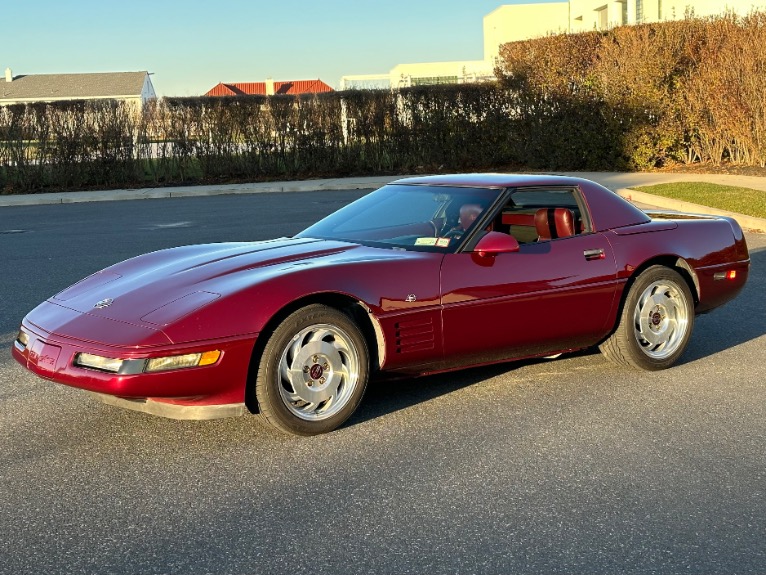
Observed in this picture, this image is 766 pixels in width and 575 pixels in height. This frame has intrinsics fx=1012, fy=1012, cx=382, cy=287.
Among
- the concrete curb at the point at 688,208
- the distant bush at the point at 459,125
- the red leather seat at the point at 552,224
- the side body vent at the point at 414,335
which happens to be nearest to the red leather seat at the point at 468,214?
the red leather seat at the point at 552,224

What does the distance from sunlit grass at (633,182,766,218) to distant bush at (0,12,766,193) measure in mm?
4346

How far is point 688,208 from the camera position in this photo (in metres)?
15.7

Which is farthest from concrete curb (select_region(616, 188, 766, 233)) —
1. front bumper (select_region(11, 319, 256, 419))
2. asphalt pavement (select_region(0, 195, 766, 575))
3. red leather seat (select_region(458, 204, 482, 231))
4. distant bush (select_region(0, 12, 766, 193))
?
front bumper (select_region(11, 319, 256, 419))

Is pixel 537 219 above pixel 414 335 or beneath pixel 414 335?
above

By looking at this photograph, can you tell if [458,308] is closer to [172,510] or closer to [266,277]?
[266,277]

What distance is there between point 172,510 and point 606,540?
5.67 ft

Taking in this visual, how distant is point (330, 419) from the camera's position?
5.07 meters

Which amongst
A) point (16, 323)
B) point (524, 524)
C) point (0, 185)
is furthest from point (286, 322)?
point (0, 185)

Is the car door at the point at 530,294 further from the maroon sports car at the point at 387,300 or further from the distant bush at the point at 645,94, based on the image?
the distant bush at the point at 645,94

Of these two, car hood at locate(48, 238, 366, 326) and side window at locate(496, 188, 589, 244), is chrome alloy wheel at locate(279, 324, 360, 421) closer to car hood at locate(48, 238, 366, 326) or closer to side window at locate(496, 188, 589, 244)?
car hood at locate(48, 238, 366, 326)

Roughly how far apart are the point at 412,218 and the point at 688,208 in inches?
419

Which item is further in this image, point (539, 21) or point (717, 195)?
point (539, 21)

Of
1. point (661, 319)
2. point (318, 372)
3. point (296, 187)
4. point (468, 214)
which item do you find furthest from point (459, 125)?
point (318, 372)

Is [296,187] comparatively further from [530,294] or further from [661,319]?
[530,294]
